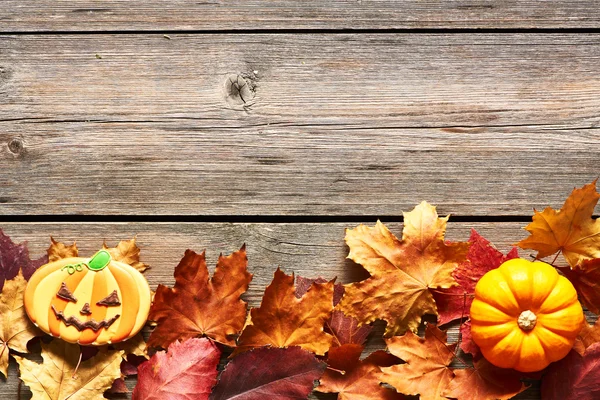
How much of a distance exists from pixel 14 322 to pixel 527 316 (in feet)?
3.40

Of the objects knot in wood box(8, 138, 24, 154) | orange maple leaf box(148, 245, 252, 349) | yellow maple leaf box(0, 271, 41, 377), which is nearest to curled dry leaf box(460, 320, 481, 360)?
orange maple leaf box(148, 245, 252, 349)

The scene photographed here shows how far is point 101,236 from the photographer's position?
Answer: 1.32 meters

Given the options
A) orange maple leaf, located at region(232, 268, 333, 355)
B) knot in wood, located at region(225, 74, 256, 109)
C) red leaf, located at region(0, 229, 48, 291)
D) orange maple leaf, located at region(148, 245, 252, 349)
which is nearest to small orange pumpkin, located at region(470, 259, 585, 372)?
orange maple leaf, located at region(232, 268, 333, 355)

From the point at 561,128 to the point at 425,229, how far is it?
0.37 meters

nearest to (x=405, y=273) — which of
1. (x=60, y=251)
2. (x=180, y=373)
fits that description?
(x=180, y=373)

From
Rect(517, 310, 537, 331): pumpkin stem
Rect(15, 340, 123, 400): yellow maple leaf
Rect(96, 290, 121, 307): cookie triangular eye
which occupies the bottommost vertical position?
Rect(15, 340, 123, 400): yellow maple leaf

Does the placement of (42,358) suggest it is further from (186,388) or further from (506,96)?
(506,96)

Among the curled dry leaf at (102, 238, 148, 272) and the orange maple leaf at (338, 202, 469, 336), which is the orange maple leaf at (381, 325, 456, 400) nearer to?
the orange maple leaf at (338, 202, 469, 336)

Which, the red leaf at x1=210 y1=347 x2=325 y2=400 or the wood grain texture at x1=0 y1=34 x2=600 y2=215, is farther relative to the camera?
the wood grain texture at x1=0 y1=34 x2=600 y2=215

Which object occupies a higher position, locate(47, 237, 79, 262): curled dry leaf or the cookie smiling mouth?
locate(47, 237, 79, 262): curled dry leaf

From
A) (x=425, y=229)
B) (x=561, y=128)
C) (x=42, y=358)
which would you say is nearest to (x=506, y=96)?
(x=561, y=128)

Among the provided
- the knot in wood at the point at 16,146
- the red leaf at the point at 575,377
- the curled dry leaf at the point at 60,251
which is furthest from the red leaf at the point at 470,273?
the knot in wood at the point at 16,146

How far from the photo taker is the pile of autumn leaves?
1235 mm

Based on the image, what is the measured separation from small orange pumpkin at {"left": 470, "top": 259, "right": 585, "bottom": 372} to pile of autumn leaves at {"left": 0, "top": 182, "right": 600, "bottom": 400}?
0.07 m
